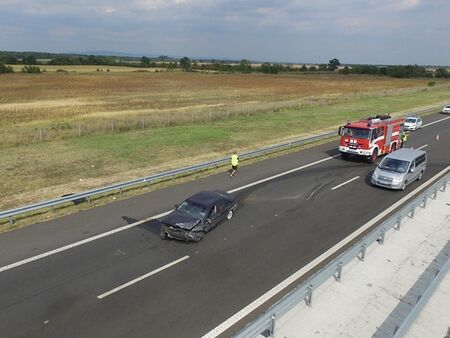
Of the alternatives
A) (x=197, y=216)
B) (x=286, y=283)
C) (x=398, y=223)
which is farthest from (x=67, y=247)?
(x=398, y=223)

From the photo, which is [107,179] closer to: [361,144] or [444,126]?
[361,144]

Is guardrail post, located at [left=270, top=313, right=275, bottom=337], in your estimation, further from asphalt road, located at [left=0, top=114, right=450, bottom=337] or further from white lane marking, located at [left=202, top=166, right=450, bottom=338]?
asphalt road, located at [left=0, top=114, right=450, bottom=337]

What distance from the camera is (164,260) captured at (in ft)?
40.9

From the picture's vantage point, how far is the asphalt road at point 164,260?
9594mm

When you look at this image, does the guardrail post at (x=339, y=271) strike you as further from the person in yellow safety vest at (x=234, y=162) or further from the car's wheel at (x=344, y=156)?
the car's wheel at (x=344, y=156)

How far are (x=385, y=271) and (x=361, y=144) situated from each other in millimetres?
14165

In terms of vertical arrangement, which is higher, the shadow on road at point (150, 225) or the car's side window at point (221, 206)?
the car's side window at point (221, 206)

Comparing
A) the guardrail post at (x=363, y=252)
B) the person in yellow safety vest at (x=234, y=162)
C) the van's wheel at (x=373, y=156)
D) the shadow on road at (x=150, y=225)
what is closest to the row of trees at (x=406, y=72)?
the van's wheel at (x=373, y=156)

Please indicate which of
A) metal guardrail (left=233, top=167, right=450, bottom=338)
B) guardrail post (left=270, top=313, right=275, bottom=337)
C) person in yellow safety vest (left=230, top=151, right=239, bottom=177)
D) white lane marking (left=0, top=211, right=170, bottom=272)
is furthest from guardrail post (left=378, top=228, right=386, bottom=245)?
person in yellow safety vest (left=230, top=151, right=239, bottom=177)

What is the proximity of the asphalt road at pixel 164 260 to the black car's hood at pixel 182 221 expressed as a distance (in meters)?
0.69

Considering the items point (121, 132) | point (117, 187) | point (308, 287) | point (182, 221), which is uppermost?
point (308, 287)

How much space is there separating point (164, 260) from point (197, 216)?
211 cm

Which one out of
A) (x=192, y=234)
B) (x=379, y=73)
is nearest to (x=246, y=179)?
(x=192, y=234)

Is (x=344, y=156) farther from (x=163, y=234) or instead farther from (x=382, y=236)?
(x=163, y=234)
